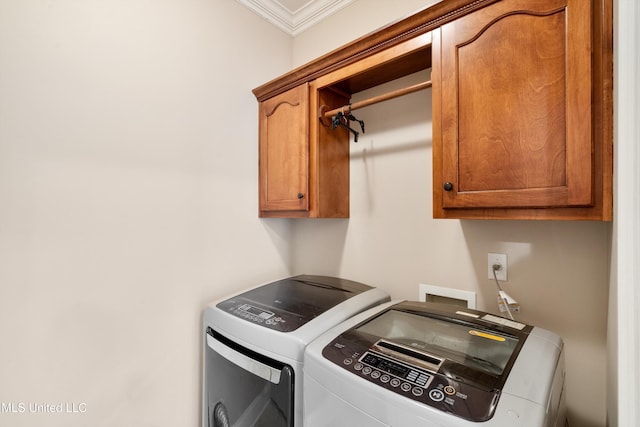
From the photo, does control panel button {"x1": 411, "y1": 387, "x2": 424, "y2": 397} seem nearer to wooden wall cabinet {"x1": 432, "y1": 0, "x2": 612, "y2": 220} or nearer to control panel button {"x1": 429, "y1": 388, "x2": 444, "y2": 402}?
control panel button {"x1": 429, "y1": 388, "x2": 444, "y2": 402}

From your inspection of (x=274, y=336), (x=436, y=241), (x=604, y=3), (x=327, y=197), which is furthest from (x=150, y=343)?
(x=604, y=3)

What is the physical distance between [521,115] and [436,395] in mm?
Result: 830

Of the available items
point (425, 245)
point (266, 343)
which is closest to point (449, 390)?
point (266, 343)

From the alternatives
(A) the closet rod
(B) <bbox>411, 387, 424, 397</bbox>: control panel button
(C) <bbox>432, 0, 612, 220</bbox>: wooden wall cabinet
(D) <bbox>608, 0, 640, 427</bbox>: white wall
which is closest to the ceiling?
(A) the closet rod

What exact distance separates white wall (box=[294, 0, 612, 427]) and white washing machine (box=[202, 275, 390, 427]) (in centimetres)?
23

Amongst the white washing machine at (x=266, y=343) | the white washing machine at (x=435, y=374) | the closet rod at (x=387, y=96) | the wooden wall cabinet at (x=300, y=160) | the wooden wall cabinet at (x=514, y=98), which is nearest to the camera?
the white washing machine at (x=435, y=374)

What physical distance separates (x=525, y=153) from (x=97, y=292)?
1.66 meters

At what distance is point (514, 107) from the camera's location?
2.88ft

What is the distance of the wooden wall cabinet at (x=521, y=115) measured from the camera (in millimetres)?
757

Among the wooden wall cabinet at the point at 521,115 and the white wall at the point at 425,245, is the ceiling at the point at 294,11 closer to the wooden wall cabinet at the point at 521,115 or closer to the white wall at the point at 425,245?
the white wall at the point at 425,245

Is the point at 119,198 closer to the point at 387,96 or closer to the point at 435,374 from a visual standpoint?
the point at 387,96

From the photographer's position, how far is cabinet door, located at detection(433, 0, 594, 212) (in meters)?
0.77

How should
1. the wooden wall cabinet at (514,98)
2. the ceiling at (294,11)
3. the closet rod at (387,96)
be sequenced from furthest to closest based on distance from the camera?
the ceiling at (294,11) → the closet rod at (387,96) → the wooden wall cabinet at (514,98)

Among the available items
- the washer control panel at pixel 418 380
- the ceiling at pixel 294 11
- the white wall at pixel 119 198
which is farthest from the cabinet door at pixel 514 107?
the white wall at pixel 119 198
